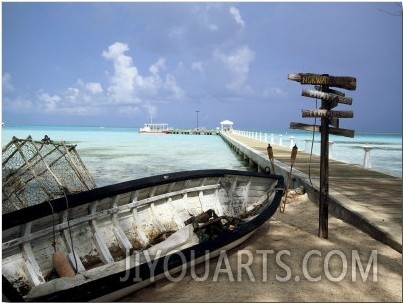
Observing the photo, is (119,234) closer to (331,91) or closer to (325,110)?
(325,110)

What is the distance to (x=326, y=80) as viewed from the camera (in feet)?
17.7

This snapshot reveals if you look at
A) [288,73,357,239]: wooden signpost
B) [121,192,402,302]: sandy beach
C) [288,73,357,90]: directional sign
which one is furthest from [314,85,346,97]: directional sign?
[121,192,402,302]: sandy beach

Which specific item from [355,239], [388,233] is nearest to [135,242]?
[355,239]

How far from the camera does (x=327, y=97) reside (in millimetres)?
5414

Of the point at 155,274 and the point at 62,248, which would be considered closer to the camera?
→ the point at 155,274

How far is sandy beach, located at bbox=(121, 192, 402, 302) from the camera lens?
156 inches

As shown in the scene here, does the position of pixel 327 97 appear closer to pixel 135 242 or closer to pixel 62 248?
pixel 135 242

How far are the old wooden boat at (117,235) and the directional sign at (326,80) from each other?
7.12 feet

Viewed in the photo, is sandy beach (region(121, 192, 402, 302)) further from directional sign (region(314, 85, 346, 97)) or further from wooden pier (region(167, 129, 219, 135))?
wooden pier (region(167, 129, 219, 135))

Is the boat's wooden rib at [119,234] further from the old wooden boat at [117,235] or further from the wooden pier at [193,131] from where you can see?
the wooden pier at [193,131]

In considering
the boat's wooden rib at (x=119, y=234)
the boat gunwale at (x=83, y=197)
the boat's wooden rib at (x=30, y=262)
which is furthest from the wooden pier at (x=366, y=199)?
the boat's wooden rib at (x=30, y=262)

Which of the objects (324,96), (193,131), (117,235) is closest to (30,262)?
(117,235)

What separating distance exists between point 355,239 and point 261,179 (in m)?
2.42

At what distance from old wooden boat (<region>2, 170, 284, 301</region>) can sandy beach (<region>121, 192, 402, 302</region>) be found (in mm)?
315
